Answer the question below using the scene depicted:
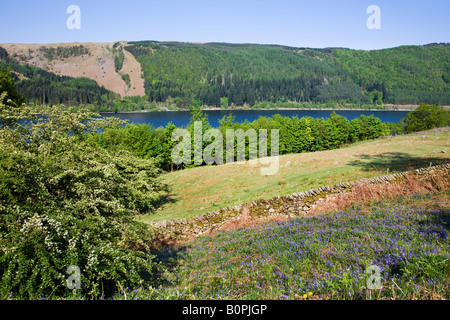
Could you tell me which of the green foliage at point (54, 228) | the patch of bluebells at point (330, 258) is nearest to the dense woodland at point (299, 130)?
the patch of bluebells at point (330, 258)

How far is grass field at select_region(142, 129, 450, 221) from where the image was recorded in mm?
22859

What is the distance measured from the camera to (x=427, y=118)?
91.6 metres

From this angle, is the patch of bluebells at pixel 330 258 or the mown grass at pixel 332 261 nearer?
the mown grass at pixel 332 261

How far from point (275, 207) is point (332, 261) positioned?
10.9 metres

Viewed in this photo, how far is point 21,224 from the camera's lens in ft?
21.3

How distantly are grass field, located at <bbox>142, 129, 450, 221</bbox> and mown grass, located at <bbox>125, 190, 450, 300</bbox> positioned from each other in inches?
428

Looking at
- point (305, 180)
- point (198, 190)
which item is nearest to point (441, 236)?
point (305, 180)

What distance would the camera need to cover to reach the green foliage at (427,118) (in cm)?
8988

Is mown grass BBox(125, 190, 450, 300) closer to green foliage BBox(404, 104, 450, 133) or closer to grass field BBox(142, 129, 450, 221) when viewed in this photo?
grass field BBox(142, 129, 450, 221)

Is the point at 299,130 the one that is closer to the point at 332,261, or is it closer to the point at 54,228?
the point at 332,261

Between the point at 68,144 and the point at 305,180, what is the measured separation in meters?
20.3

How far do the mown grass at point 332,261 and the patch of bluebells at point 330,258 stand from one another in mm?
19

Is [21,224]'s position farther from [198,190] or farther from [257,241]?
[198,190]

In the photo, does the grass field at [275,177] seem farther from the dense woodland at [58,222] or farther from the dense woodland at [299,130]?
the dense woodland at [299,130]
